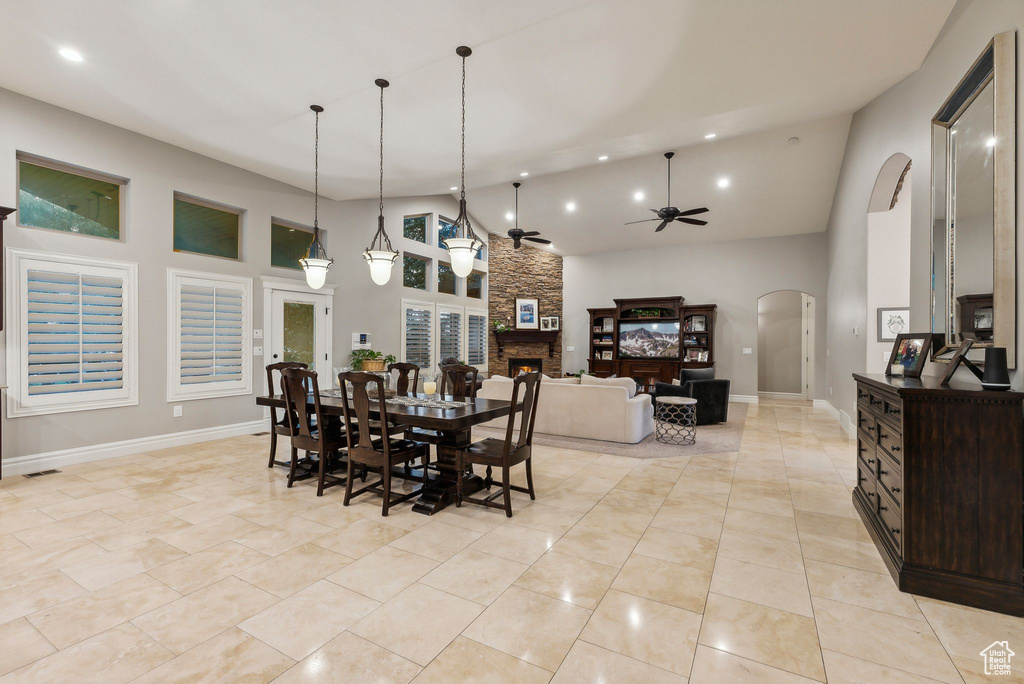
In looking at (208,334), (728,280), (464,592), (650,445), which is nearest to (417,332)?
(208,334)

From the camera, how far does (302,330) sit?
6637 millimetres

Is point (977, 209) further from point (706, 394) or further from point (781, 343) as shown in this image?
point (781, 343)

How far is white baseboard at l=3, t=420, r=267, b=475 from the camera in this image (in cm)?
423

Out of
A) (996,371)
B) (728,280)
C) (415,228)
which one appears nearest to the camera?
(996,371)

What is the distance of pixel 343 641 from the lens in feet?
6.07

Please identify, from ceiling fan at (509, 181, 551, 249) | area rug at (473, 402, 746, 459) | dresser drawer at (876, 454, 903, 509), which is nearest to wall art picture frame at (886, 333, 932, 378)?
dresser drawer at (876, 454, 903, 509)

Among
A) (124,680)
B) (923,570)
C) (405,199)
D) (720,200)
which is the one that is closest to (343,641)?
(124,680)

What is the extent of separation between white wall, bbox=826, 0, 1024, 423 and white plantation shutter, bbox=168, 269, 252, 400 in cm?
698

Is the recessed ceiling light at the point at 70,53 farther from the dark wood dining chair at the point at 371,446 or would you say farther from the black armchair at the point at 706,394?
the black armchair at the point at 706,394

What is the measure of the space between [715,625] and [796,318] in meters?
10.3

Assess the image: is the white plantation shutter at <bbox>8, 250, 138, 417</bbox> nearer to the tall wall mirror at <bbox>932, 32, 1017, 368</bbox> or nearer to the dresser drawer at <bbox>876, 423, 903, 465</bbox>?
the dresser drawer at <bbox>876, 423, 903, 465</bbox>

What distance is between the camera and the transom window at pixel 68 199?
4285 mm

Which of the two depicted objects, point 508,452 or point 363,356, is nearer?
point 508,452

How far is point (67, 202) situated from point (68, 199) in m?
0.03
